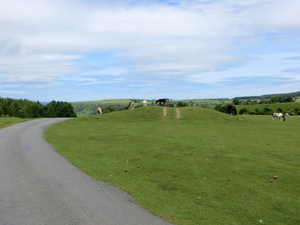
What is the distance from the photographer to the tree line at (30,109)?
3415 inches

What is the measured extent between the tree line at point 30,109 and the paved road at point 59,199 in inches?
3107

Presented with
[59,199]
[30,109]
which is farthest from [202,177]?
[30,109]

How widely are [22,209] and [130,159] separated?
415 inches

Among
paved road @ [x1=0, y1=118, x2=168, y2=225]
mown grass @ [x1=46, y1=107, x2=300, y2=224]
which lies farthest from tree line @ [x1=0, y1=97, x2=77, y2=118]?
paved road @ [x1=0, y1=118, x2=168, y2=225]

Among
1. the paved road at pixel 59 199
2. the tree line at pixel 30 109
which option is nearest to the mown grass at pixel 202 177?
the paved road at pixel 59 199

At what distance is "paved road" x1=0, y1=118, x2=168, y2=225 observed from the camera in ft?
28.0

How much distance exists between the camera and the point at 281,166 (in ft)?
54.9

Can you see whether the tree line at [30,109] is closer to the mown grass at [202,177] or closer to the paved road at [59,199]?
the mown grass at [202,177]

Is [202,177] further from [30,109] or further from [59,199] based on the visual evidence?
[30,109]

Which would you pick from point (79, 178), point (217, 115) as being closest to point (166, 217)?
point (79, 178)

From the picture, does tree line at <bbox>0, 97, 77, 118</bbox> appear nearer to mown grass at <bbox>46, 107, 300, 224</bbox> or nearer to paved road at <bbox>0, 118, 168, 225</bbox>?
mown grass at <bbox>46, 107, 300, 224</bbox>

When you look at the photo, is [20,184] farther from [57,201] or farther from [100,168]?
[100,168]

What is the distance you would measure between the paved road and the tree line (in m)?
78.9

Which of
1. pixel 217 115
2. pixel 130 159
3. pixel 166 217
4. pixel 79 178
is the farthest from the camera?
pixel 217 115
